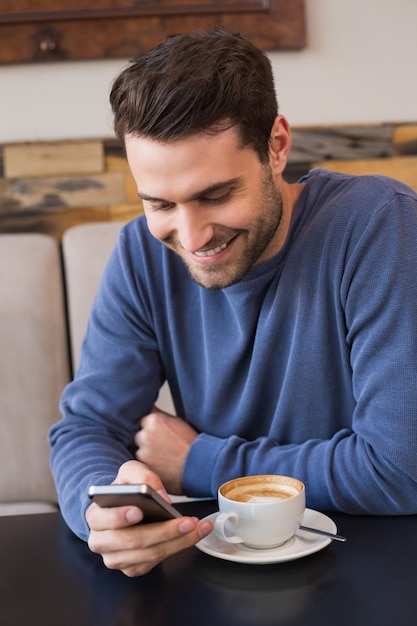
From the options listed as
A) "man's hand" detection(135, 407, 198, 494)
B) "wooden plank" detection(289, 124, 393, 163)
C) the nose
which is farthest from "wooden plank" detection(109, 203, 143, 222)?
the nose

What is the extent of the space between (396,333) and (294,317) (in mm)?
193

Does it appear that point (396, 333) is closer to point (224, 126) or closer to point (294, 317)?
point (294, 317)

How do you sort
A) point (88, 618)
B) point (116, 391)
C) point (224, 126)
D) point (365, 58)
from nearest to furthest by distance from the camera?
point (88, 618) < point (224, 126) < point (116, 391) < point (365, 58)

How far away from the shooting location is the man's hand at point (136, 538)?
86 centimetres

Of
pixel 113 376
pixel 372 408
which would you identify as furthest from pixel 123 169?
pixel 372 408

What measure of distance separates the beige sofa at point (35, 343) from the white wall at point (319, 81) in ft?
1.05

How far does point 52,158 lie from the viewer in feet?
6.72

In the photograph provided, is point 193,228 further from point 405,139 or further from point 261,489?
point 405,139

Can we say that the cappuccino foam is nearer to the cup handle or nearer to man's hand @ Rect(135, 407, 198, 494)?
the cup handle

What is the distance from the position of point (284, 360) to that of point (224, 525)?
1.33ft

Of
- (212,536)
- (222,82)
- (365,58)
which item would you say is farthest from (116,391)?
(365,58)

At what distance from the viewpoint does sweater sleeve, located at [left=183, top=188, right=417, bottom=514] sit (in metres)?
1.05

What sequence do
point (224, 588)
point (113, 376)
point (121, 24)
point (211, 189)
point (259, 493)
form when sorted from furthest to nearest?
point (121, 24), point (113, 376), point (211, 189), point (259, 493), point (224, 588)

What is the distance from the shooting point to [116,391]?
1309mm
